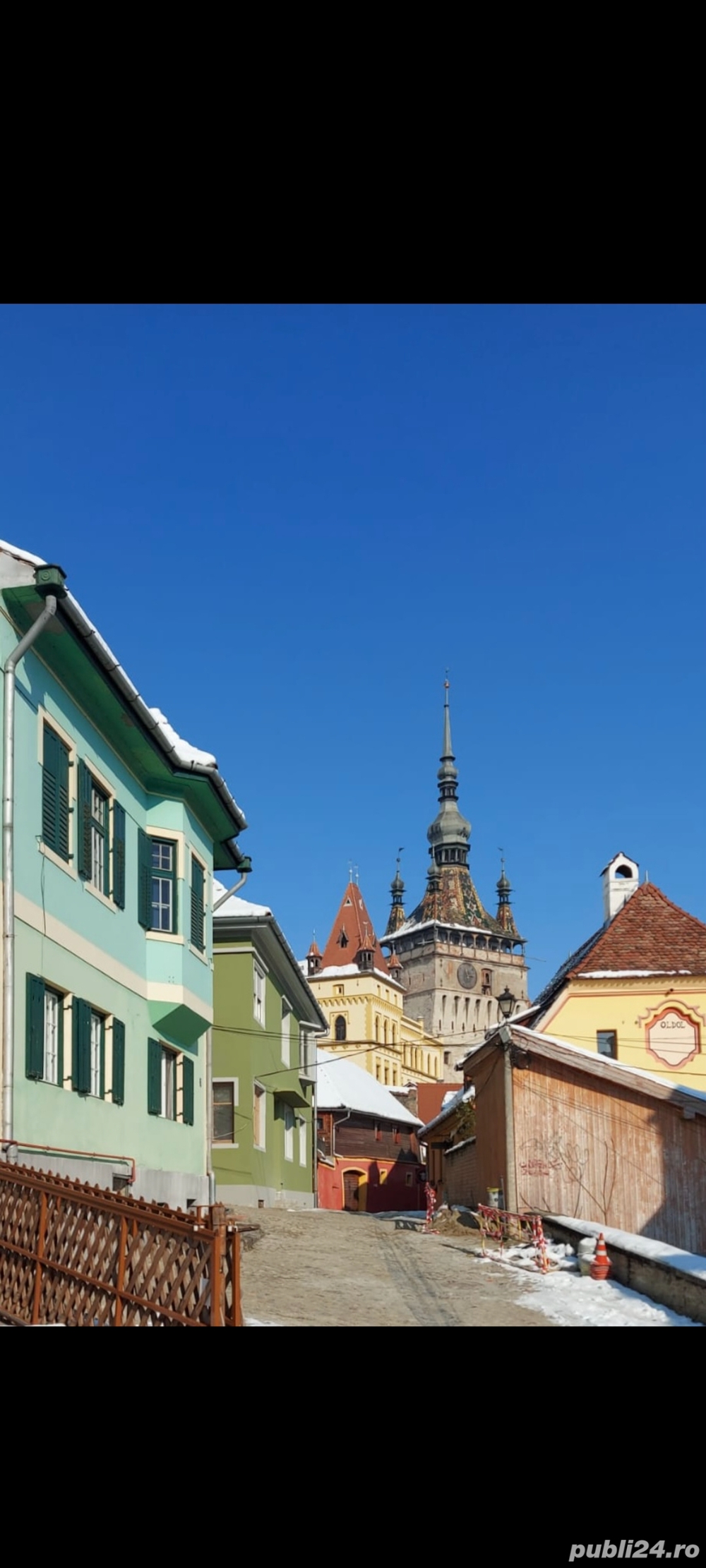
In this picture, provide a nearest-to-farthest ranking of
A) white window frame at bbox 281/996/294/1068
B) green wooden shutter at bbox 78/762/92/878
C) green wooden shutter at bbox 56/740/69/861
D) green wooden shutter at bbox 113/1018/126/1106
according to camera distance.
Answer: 1. green wooden shutter at bbox 56/740/69/861
2. green wooden shutter at bbox 78/762/92/878
3. green wooden shutter at bbox 113/1018/126/1106
4. white window frame at bbox 281/996/294/1068

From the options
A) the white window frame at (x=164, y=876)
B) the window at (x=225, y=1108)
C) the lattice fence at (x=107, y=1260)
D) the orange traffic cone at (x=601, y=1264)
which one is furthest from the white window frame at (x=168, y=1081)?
the lattice fence at (x=107, y=1260)

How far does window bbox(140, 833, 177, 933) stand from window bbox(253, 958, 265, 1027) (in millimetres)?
10169

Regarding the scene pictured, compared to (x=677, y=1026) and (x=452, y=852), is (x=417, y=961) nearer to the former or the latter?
(x=452, y=852)

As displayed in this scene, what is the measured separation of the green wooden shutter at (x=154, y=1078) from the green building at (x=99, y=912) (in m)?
0.03

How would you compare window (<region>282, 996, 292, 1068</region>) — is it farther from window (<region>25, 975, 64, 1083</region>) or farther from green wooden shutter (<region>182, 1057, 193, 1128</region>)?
window (<region>25, 975, 64, 1083</region>)

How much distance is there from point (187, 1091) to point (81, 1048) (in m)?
6.15

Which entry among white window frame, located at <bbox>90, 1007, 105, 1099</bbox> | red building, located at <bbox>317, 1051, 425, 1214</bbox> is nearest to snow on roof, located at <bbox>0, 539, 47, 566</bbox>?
white window frame, located at <bbox>90, 1007, 105, 1099</bbox>

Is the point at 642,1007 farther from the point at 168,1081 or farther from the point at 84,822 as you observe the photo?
the point at 84,822

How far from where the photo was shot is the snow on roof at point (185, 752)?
62.0 ft

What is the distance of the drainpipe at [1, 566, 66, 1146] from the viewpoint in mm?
12430

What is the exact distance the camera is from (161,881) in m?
19.3

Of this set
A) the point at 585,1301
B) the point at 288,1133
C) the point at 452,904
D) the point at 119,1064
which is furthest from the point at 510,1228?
the point at 452,904
